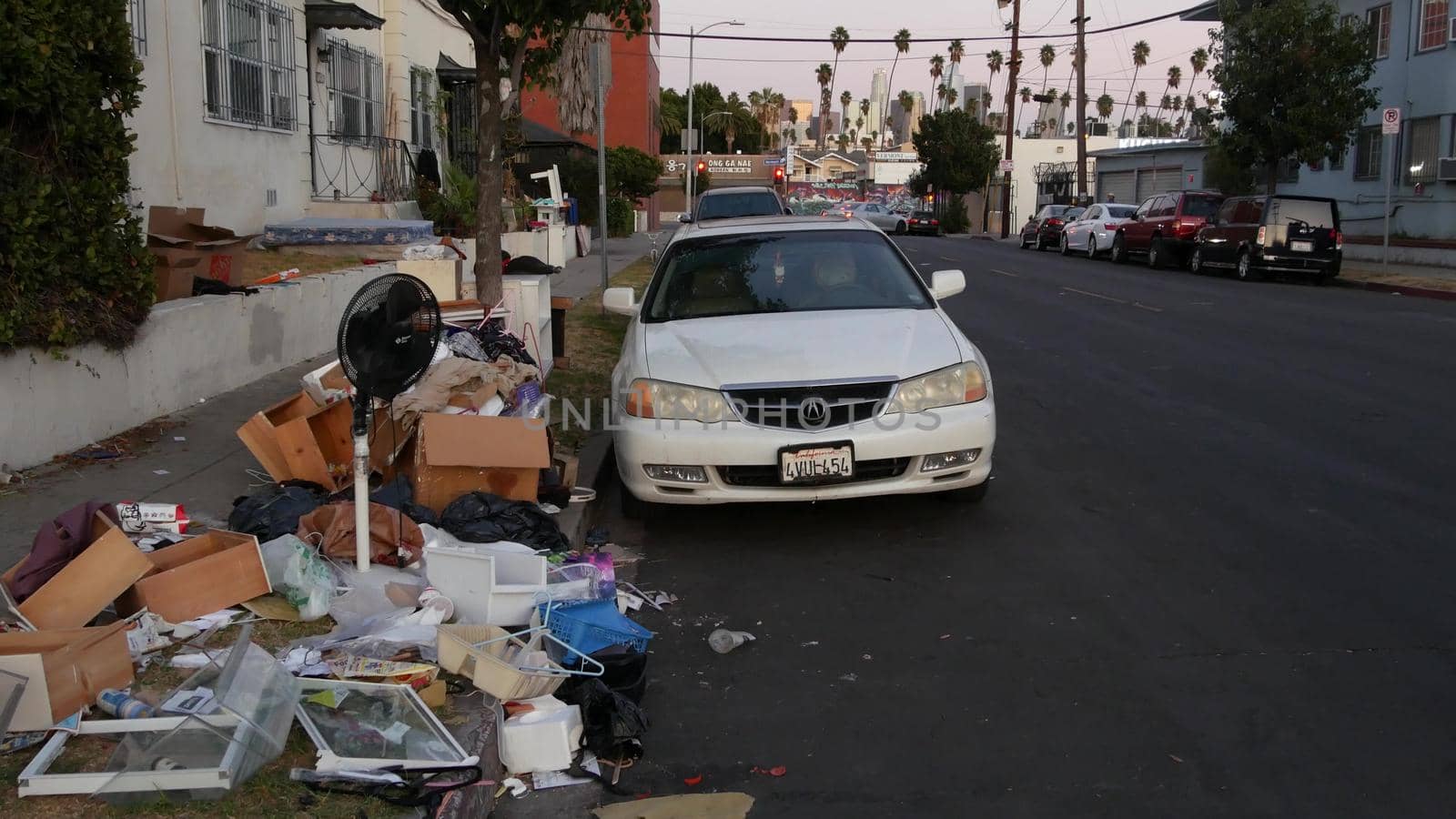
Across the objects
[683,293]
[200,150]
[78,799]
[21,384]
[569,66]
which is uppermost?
[569,66]

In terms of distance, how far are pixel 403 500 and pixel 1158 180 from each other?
44.6m

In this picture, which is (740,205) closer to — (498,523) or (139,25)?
(139,25)

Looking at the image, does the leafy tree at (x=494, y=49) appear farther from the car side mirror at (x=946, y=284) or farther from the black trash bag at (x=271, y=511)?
the black trash bag at (x=271, y=511)

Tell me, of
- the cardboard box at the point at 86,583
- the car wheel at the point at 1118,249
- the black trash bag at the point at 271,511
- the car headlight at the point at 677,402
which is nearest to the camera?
the cardboard box at the point at 86,583

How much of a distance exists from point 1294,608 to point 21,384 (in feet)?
20.9

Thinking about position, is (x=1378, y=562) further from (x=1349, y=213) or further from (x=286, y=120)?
(x=1349, y=213)

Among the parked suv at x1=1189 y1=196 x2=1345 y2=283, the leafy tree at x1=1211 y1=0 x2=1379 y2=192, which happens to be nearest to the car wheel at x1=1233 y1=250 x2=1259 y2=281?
the parked suv at x1=1189 y1=196 x2=1345 y2=283

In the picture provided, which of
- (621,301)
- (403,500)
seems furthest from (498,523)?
(621,301)

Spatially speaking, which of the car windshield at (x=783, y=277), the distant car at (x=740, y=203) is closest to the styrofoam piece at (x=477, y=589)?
the car windshield at (x=783, y=277)

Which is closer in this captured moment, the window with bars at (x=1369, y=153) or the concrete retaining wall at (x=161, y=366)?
the concrete retaining wall at (x=161, y=366)

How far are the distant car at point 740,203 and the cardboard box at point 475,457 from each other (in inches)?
595

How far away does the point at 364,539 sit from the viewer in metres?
5.17

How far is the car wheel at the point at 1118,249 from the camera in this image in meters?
31.6

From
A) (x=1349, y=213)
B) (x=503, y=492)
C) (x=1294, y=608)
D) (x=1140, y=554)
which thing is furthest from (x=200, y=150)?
(x=1349, y=213)
